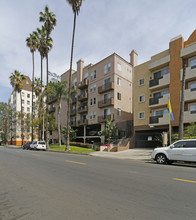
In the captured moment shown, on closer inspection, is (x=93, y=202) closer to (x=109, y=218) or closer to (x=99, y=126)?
(x=109, y=218)

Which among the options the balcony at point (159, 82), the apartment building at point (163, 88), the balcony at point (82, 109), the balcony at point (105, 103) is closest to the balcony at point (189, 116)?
the apartment building at point (163, 88)

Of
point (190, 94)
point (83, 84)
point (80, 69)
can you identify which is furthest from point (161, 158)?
point (80, 69)

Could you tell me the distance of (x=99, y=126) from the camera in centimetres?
3588

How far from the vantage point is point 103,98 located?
3519 centimetres

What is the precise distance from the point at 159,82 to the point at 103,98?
12.4 metres

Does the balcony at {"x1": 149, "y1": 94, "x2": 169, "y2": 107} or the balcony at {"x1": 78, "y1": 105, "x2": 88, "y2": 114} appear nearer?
the balcony at {"x1": 149, "y1": 94, "x2": 169, "y2": 107}

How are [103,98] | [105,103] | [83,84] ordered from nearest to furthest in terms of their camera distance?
[105,103], [103,98], [83,84]

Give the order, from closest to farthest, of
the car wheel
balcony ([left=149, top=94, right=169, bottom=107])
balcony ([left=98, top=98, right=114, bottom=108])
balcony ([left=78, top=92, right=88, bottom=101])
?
the car wheel < balcony ([left=149, top=94, right=169, bottom=107]) < balcony ([left=98, top=98, right=114, bottom=108]) < balcony ([left=78, top=92, right=88, bottom=101])

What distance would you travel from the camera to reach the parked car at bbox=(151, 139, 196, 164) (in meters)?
11.4

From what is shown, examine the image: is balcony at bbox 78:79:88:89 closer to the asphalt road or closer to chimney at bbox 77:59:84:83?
chimney at bbox 77:59:84:83

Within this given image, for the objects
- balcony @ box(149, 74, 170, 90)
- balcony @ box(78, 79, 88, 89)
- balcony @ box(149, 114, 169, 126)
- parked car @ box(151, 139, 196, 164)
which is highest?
balcony @ box(78, 79, 88, 89)

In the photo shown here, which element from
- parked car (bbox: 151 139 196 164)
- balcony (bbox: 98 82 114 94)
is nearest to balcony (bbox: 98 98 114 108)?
balcony (bbox: 98 82 114 94)

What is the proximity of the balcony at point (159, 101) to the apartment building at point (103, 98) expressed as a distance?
774cm

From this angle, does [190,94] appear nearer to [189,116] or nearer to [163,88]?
[189,116]
